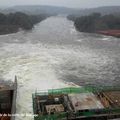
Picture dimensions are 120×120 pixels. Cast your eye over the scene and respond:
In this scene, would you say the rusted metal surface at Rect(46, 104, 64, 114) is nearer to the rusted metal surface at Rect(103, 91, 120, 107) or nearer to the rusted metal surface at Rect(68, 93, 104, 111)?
the rusted metal surface at Rect(68, 93, 104, 111)

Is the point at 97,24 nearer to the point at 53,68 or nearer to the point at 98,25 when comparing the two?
the point at 98,25

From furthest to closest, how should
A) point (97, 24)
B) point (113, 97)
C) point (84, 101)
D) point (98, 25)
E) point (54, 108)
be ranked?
point (97, 24)
point (98, 25)
point (113, 97)
point (84, 101)
point (54, 108)

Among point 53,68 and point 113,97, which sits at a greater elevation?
point 113,97

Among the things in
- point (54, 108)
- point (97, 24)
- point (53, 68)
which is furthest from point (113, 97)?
point (97, 24)

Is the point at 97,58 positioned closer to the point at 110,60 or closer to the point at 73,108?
the point at 110,60

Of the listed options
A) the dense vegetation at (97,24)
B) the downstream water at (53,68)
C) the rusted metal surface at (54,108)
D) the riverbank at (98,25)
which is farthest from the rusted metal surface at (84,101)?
the dense vegetation at (97,24)

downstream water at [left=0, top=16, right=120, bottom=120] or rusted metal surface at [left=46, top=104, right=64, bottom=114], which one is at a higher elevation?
rusted metal surface at [left=46, top=104, right=64, bottom=114]

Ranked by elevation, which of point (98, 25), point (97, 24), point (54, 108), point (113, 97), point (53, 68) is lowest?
point (98, 25)

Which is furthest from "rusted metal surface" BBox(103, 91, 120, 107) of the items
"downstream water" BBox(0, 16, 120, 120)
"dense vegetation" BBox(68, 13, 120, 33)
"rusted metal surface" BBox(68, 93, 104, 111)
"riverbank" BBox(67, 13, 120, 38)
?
"dense vegetation" BBox(68, 13, 120, 33)

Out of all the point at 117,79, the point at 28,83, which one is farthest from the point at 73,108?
the point at 117,79
